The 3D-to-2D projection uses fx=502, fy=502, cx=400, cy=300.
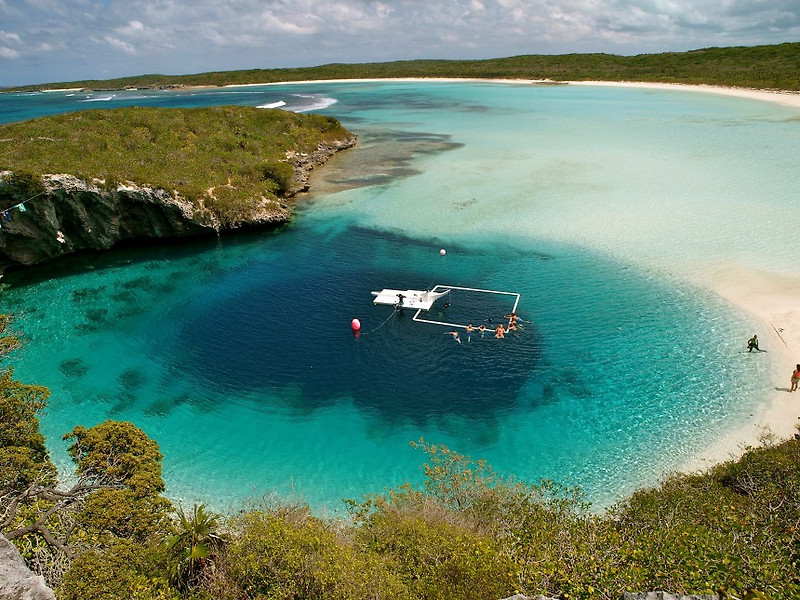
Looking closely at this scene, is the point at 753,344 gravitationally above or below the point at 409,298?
above

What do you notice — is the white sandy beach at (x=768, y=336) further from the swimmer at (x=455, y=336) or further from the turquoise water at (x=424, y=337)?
the swimmer at (x=455, y=336)

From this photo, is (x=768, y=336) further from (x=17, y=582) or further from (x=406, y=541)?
(x=17, y=582)

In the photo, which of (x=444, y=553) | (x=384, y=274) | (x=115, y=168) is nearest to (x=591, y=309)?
(x=384, y=274)

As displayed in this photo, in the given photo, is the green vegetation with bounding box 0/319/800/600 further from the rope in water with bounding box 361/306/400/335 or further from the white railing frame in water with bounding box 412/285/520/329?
the white railing frame in water with bounding box 412/285/520/329

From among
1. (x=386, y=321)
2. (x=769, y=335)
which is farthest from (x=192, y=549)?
(x=769, y=335)

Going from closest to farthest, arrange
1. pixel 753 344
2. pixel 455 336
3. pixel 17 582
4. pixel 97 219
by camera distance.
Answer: pixel 17 582 < pixel 753 344 < pixel 455 336 < pixel 97 219

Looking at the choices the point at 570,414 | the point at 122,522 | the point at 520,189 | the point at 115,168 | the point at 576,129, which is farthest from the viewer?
the point at 576,129

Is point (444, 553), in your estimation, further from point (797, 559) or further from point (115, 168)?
point (115, 168)
